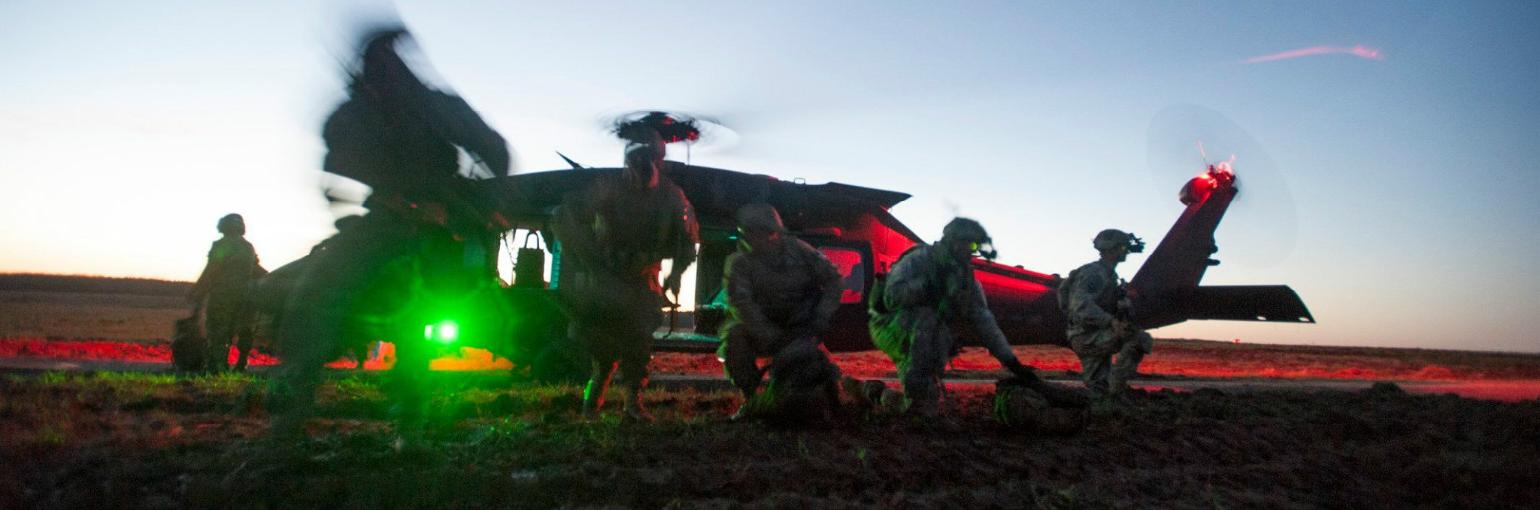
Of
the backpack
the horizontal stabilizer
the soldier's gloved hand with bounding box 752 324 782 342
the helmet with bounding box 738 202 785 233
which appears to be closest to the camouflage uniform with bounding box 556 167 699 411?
the helmet with bounding box 738 202 785 233

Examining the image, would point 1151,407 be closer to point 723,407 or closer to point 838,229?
point 723,407

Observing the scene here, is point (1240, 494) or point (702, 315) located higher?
point (702, 315)

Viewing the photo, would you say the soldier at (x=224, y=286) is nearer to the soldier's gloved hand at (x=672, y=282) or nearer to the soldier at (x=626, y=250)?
the soldier at (x=626, y=250)

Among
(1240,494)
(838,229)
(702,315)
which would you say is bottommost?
(1240,494)

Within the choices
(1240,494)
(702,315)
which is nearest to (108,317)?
(702,315)

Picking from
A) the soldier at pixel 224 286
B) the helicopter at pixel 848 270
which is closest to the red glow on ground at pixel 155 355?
the soldier at pixel 224 286

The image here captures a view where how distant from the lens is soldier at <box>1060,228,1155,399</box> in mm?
7789

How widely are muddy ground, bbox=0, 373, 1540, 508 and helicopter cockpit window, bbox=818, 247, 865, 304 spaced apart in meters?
4.63

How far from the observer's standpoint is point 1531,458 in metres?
4.36

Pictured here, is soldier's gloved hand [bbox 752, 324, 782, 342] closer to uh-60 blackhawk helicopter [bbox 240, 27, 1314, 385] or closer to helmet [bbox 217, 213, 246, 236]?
uh-60 blackhawk helicopter [bbox 240, 27, 1314, 385]

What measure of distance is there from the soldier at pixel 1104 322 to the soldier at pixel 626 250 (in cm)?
441

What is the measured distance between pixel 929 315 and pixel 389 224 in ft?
11.4

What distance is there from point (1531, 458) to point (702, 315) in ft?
24.6

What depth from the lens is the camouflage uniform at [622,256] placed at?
4969 millimetres
